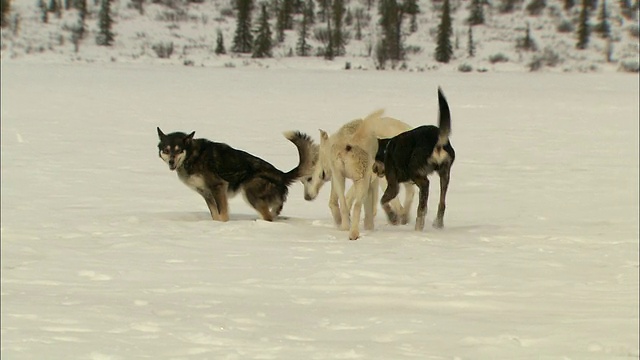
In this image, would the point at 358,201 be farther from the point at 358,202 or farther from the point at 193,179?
the point at 193,179

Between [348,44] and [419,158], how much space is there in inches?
2216

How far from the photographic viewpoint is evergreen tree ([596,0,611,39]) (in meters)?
65.1

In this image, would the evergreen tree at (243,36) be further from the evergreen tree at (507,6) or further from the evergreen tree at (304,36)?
the evergreen tree at (507,6)

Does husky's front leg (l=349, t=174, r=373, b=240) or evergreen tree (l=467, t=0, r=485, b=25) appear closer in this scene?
husky's front leg (l=349, t=174, r=373, b=240)

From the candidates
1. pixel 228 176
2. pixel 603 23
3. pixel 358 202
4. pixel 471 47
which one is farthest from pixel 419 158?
pixel 603 23

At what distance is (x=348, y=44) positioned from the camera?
6462 cm

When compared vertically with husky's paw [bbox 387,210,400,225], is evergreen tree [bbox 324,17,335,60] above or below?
above

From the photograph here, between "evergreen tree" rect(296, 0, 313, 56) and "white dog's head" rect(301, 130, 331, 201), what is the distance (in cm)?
5110

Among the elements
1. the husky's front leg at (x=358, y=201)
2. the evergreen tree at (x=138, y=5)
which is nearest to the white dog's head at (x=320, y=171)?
the husky's front leg at (x=358, y=201)

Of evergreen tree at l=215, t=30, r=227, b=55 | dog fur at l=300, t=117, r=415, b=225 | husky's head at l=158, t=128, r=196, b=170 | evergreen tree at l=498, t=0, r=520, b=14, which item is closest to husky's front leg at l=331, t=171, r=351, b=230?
dog fur at l=300, t=117, r=415, b=225

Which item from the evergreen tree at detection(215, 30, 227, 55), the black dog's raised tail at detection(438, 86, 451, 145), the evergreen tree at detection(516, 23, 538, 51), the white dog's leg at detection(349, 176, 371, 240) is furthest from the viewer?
the evergreen tree at detection(516, 23, 538, 51)

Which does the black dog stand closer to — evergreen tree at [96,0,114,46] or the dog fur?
the dog fur

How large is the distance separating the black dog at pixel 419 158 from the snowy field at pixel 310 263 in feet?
1.54

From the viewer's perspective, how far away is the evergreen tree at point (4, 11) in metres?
63.9
